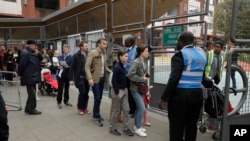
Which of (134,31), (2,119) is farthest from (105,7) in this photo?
(2,119)

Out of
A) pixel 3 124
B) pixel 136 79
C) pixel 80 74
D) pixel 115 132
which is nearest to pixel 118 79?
pixel 136 79

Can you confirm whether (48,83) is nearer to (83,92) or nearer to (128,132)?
(83,92)

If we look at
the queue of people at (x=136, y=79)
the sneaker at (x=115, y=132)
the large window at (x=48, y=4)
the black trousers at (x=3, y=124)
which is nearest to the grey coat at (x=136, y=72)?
the queue of people at (x=136, y=79)

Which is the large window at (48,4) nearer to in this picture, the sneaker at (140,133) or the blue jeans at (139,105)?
the blue jeans at (139,105)

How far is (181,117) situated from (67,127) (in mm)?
2720

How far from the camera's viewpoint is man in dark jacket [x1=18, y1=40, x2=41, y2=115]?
5703 millimetres

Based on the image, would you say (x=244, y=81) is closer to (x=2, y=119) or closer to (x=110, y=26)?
(x=2, y=119)

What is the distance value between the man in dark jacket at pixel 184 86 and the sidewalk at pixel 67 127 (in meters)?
1.28

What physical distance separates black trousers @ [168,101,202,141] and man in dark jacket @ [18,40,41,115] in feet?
12.6

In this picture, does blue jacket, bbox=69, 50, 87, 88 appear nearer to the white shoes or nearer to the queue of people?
the queue of people

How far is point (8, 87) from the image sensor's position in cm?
898

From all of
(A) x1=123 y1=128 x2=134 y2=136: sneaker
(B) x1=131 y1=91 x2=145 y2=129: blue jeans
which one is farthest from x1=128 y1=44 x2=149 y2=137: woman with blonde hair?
(A) x1=123 y1=128 x2=134 y2=136: sneaker

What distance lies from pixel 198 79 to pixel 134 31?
12.2 ft

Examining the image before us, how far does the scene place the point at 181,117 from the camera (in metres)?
3.17
